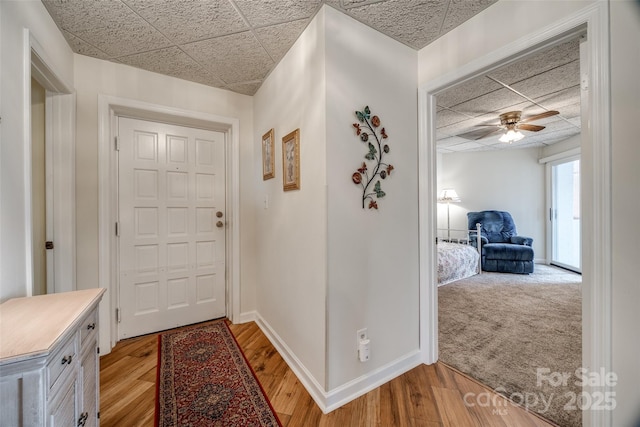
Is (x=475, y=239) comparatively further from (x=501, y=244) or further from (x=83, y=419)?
(x=83, y=419)

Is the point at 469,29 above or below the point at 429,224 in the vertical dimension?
above

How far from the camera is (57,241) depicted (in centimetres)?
175

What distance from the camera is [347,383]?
1485 mm

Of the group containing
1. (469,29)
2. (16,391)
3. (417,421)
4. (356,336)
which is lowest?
(417,421)

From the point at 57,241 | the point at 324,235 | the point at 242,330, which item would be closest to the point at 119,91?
the point at 57,241

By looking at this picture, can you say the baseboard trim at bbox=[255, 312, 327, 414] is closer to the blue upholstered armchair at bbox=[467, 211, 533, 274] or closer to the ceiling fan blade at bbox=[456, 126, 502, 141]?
the ceiling fan blade at bbox=[456, 126, 502, 141]

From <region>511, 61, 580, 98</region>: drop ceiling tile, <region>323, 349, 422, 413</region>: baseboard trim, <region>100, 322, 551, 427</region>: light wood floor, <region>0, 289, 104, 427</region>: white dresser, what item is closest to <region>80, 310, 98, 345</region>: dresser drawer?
<region>0, 289, 104, 427</region>: white dresser

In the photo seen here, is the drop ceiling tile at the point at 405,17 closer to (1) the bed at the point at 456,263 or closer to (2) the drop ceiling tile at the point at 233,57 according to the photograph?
(2) the drop ceiling tile at the point at 233,57

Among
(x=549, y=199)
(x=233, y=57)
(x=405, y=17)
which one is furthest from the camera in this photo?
(x=549, y=199)

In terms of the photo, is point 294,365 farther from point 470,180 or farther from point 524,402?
point 470,180

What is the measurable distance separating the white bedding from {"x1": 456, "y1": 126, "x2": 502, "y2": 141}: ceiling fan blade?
1.83m

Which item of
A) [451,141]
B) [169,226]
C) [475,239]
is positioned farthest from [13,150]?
[475,239]

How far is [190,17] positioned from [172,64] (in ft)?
2.12

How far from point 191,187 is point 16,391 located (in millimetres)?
1955
